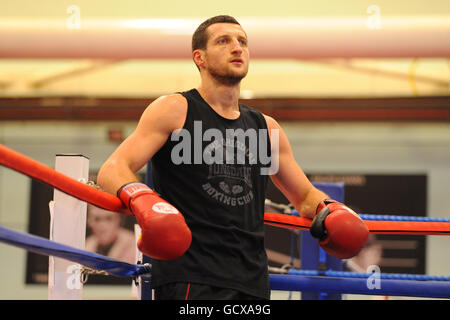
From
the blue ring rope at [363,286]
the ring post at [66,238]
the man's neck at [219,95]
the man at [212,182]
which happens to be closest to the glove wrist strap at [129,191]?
the man at [212,182]

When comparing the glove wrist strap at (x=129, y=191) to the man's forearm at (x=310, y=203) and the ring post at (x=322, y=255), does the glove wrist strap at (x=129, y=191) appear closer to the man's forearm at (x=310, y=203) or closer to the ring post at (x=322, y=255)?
the man's forearm at (x=310, y=203)

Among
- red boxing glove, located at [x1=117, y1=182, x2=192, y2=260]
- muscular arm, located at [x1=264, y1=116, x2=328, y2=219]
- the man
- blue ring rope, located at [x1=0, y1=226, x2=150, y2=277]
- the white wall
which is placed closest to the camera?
blue ring rope, located at [x1=0, y1=226, x2=150, y2=277]

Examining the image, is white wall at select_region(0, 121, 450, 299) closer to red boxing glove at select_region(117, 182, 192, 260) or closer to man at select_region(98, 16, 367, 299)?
man at select_region(98, 16, 367, 299)

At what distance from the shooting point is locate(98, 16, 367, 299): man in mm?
1542

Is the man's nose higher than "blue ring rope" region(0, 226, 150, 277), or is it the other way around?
the man's nose

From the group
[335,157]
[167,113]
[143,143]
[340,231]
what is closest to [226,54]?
[167,113]

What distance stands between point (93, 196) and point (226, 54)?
2.41ft

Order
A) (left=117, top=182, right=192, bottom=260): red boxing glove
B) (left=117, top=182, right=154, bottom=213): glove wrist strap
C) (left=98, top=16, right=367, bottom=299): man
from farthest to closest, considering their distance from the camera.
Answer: (left=98, top=16, right=367, bottom=299): man → (left=117, top=182, right=154, bottom=213): glove wrist strap → (left=117, top=182, right=192, bottom=260): red boxing glove

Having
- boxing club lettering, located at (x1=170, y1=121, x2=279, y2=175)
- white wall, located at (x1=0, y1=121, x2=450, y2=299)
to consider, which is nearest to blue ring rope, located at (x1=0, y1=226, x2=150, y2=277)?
boxing club lettering, located at (x1=170, y1=121, x2=279, y2=175)

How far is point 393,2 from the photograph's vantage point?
15.8ft

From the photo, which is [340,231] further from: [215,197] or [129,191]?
[129,191]

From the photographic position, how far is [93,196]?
4.58 ft

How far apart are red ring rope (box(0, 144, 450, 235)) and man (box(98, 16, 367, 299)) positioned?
54mm

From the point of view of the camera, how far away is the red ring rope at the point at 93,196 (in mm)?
1244
